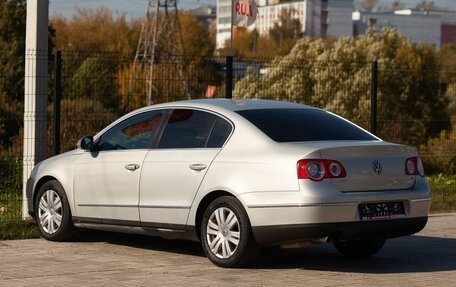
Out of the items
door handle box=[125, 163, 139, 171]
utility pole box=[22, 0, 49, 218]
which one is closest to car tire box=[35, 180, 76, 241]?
door handle box=[125, 163, 139, 171]

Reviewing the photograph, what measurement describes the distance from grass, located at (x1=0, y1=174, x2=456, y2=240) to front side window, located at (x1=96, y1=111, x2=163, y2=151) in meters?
1.52

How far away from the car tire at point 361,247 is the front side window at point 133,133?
2.20 metres

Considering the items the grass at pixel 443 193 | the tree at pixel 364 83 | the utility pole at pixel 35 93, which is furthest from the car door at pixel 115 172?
the tree at pixel 364 83

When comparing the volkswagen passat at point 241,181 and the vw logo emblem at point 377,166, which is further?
the vw logo emblem at point 377,166

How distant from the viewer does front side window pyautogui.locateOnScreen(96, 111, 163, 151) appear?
36.9 ft

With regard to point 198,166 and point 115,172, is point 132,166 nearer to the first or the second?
point 115,172

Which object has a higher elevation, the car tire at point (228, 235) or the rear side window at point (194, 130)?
the rear side window at point (194, 130)

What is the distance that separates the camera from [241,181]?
9.98 m

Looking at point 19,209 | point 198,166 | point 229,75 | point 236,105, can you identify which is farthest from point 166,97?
point 198,166

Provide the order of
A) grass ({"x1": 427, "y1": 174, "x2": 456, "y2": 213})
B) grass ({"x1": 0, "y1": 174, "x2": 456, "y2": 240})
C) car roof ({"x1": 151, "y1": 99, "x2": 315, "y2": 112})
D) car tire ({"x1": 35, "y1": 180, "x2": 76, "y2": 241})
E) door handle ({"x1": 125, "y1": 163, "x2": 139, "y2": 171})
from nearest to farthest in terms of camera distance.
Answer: car roof ({"x1": 151, "y1": 99, "x2": 315, "y2": 112}) → door handle ({"x1": 125, "y1": 163, "x2": 139, "y2": 171}) → car tire ({"x1": 35, "y1": 180, "x2": 76, "y2": 241}) → grass ({"x1": 0, "y1": 174, "x2": 456, "y2": 240}) → grass ({"x1": 427, "y1": 174, "x2": 456, "y2": 213})

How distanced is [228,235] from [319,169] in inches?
42.6

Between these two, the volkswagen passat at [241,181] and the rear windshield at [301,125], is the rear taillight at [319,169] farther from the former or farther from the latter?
the rear windshield at [301,125]

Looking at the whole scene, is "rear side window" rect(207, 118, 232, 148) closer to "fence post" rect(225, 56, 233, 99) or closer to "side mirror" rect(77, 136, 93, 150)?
"side mirror" rect(77, 136, 93, 150)

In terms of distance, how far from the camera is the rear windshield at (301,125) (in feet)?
34.0
